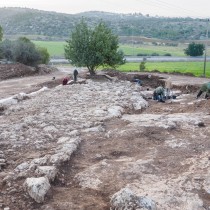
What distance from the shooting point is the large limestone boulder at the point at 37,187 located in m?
8.37

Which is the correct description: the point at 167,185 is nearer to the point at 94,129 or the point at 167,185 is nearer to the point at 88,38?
the point at 94,129

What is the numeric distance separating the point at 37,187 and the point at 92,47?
907 inches

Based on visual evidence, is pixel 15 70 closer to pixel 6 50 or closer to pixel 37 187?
pixel 6 50

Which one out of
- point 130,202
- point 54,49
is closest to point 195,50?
point 54,49

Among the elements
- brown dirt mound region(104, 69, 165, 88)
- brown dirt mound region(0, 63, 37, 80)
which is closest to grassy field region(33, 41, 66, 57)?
brown dirt mound region(0, 63, 37, 80)

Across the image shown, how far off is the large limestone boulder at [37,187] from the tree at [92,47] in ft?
72.9

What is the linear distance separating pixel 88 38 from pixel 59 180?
74.0 feet

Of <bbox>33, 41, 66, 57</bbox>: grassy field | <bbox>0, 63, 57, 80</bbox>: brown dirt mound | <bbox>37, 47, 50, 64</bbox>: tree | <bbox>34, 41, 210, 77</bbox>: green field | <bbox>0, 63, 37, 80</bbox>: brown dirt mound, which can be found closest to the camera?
<bbox>0, 63, 37, 80</bbox>: brown dirt mound

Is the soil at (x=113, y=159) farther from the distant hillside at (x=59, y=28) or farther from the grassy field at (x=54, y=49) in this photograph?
the distant hillside at (x=59, y=28)

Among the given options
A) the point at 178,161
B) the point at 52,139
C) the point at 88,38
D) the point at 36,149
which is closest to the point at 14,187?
the point at 36,149

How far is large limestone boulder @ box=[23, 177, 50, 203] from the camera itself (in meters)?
8.37

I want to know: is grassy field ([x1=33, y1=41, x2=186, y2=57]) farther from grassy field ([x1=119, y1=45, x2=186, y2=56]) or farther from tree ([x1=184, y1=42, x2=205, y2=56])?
tree ([x1=184, y1=42, x2=205, y2=56])

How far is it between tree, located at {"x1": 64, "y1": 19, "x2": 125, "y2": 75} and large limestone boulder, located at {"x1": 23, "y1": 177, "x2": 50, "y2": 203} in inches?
875

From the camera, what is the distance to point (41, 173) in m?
9.38
